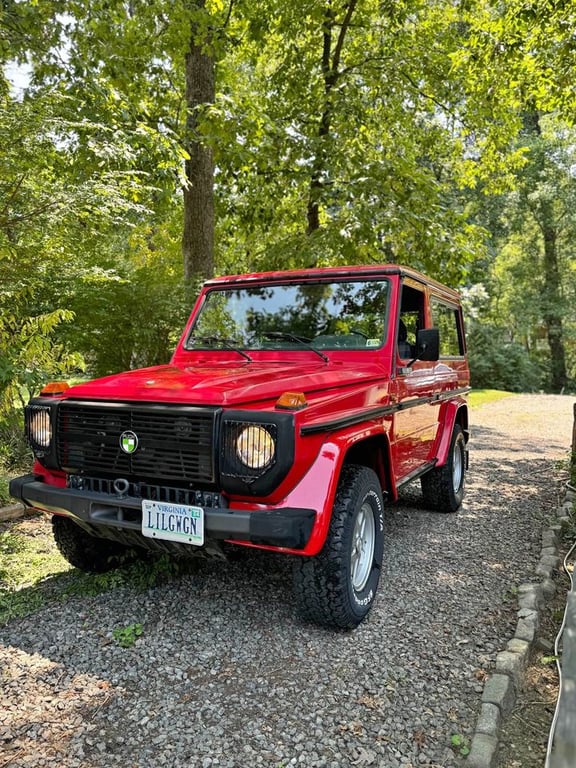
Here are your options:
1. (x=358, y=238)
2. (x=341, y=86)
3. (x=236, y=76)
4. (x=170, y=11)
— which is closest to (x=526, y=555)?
(x=358, y=238)

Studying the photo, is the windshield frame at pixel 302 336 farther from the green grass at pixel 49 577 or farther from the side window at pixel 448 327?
the green grass at pixel 49 577

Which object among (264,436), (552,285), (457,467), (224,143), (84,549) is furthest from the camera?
(552,285)

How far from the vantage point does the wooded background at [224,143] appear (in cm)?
497

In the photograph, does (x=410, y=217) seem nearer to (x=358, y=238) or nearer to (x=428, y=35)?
(x=358, y=238)

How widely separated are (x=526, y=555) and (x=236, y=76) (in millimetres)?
12156

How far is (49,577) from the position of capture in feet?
12.5

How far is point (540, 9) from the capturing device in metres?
6.89

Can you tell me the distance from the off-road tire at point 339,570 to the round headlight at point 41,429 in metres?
1.58

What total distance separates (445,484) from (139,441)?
348 centimetres

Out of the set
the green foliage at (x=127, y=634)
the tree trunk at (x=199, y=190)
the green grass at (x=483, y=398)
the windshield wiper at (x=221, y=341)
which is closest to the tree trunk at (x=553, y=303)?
the green grass at (x=483, y=398)

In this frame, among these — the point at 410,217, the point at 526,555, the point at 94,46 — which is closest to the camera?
the point at 526,555

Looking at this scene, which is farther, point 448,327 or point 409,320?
point 448,327

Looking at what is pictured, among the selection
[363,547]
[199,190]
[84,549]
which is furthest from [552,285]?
[84,549]

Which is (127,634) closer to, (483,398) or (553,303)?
(483,398)
